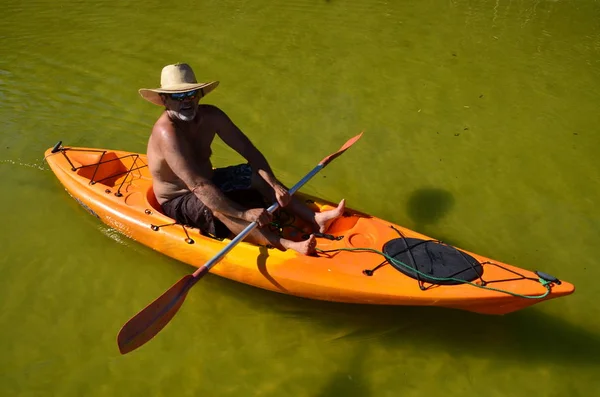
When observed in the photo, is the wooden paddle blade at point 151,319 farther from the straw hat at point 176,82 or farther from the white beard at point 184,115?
the straw hat at point 176,82

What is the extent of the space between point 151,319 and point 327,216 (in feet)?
4.77

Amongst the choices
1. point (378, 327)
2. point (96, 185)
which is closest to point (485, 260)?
point (378, 327)

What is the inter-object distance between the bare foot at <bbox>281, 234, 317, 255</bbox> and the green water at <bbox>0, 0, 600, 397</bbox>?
0.51 meters

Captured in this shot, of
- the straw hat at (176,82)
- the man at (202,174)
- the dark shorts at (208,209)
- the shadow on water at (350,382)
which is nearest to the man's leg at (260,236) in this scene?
the man at (202,174)

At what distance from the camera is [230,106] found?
20.4 feet

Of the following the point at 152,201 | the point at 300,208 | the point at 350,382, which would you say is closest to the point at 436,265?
the point at 350,382

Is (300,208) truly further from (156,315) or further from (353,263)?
(156,315)

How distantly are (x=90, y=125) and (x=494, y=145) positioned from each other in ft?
15.0

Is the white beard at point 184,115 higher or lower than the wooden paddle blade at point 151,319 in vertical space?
higher

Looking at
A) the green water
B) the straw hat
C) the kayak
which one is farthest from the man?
the green water

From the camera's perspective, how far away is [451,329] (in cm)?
386

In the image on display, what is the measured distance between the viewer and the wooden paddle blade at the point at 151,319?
10.6ft

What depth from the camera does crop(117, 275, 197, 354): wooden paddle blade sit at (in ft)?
10.6

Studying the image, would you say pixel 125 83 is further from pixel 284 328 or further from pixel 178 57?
pixel 284 328
